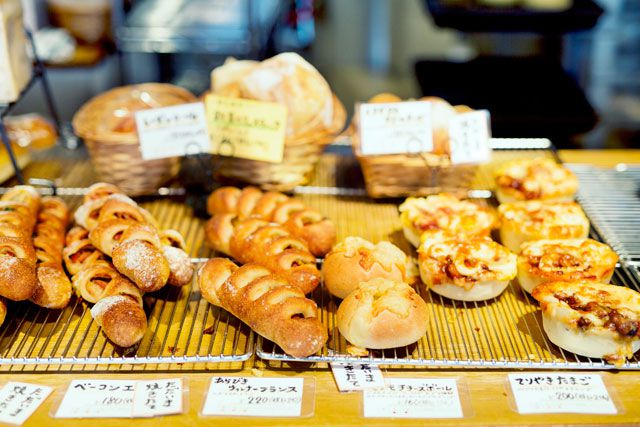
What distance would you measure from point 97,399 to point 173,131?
1.24 metres

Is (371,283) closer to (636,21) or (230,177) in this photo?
(230,177)

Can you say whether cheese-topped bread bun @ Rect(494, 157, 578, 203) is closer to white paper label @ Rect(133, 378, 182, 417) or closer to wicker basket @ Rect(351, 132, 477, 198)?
wicker basket @ Rect(351, 132, 477, 198)

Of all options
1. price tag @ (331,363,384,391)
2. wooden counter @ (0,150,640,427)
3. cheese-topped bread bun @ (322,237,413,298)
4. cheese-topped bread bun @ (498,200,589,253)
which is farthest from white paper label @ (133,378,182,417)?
cheese-topped bread bun @ (498,200,589,253)

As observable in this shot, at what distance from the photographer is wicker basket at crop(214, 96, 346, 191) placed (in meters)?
2.80

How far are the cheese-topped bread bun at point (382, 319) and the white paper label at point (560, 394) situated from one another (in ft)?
1.10

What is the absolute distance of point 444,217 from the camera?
2.55 metres

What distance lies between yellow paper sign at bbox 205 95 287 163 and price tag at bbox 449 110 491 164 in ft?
2.37

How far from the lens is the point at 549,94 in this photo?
4.41 meters

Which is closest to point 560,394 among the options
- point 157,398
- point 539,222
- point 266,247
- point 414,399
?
point 414,399

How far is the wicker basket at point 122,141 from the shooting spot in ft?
9.10

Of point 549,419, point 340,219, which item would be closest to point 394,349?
point 549,419

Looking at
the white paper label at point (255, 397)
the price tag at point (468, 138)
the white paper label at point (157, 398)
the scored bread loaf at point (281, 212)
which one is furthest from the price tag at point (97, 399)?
the price tag at point (468, 138)

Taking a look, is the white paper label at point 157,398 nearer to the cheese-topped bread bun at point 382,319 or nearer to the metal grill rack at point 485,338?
the metal grill rack at point 485,338

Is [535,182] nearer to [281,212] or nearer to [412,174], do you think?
[412,174]
